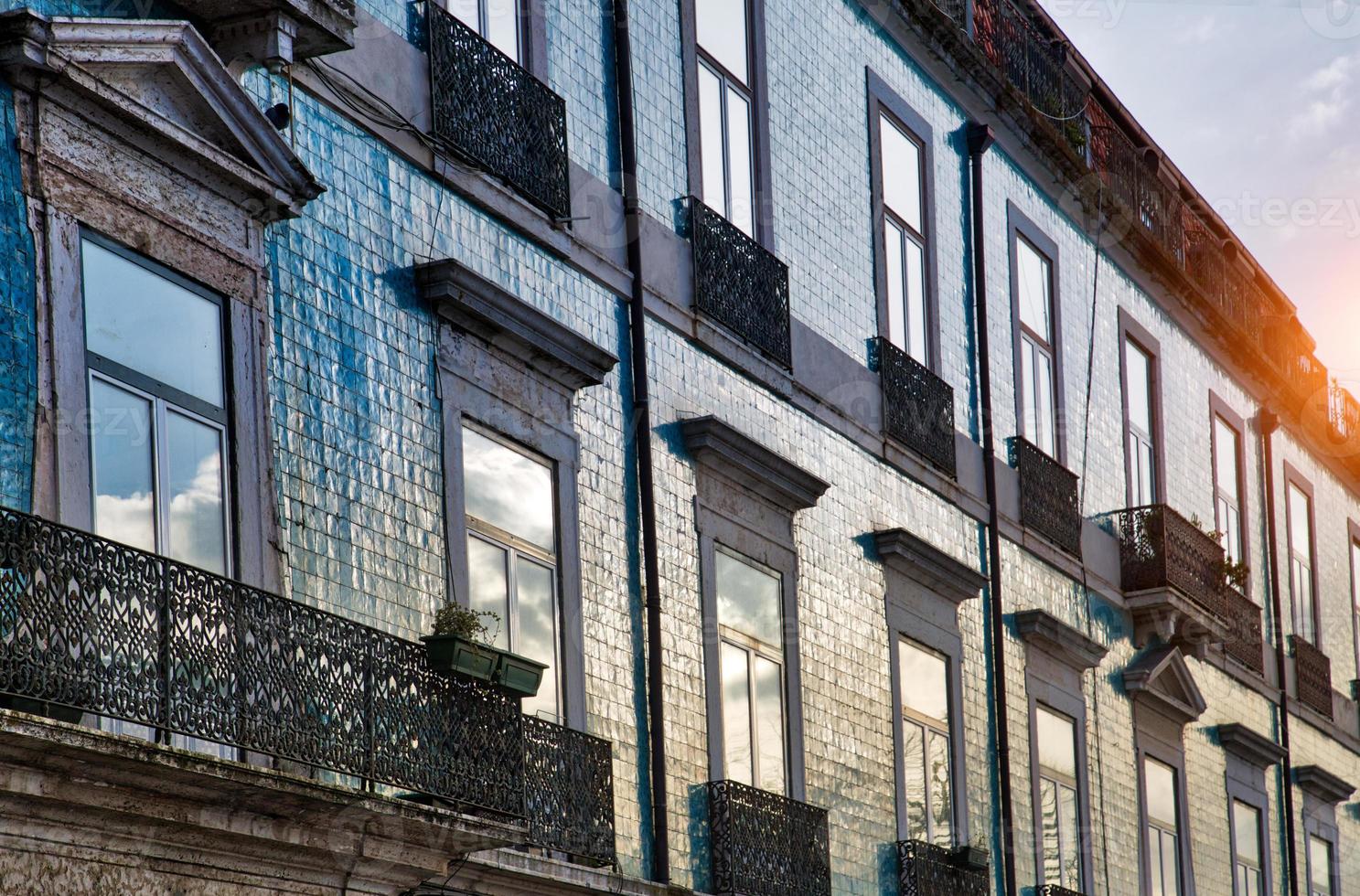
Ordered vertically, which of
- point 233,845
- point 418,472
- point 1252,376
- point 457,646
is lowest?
point 233,845

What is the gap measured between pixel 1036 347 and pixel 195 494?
11.4 metres

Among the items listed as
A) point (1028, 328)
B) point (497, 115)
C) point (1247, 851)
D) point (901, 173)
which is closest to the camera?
point (497, 115)

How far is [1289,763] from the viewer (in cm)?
2489

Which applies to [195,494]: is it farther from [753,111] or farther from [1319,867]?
[1319,867]

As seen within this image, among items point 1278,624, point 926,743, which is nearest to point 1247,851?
point 1278,624

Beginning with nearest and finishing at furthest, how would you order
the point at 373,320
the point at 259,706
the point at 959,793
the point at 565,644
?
Result: the point at 259,706 → the point at 373,320 → the point at 565,644 → the point at 959,793

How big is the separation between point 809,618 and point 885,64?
4800 mm

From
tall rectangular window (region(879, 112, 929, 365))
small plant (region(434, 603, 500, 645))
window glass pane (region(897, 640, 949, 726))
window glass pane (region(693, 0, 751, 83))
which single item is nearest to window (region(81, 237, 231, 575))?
small plant (region(434, 603, 500, 645))

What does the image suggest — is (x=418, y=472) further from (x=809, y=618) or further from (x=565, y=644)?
(x=809, y=618)

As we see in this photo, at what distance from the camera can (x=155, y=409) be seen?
33.0 feet

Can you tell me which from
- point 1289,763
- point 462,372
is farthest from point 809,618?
point 1289,763

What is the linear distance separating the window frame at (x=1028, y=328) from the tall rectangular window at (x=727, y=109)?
4.53 meters

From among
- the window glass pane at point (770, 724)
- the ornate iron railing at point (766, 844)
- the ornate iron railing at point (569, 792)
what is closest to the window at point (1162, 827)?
the ornate iron railing at point (766, 844)

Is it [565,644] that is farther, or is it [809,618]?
[809,618]
